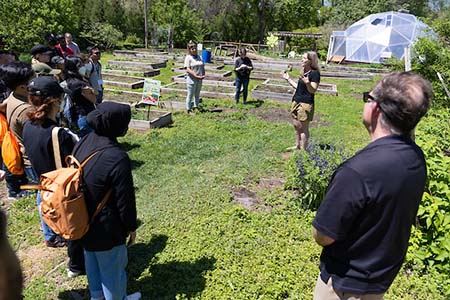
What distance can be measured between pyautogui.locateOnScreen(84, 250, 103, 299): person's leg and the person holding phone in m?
4.48

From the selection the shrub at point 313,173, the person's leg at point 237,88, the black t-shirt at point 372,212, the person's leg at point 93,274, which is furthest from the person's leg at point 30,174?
the person's leg at point 237,88

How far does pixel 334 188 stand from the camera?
1961 millimetres

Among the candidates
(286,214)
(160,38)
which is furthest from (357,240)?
(160,38)

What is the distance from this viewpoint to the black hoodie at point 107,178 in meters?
2.69

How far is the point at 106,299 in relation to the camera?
308cm

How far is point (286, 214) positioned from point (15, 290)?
4064 millimetres

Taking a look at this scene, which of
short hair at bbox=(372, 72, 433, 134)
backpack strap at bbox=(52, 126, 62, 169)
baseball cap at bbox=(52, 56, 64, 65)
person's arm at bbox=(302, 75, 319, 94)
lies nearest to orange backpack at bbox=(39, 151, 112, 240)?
backpack strap at bbox=(52, 126, 62, 169)

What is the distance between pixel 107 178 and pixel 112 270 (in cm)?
84

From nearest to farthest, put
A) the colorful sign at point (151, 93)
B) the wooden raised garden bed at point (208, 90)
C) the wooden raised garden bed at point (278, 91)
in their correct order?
1. the colorful sign at point (151, 93)
2. the wooden raised garden bed at point (278, 91)
3. the wooden raised garden bed at point (208, 90)

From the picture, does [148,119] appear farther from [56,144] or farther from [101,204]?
[101,204]

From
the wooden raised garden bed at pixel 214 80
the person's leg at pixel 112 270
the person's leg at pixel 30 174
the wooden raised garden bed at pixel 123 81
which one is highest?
the wooden raised garden bed at pixel 214 80

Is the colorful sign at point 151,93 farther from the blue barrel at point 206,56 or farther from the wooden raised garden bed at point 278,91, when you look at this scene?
the blue barrel at point 206,56

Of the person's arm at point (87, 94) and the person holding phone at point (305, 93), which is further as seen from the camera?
the person holding phone at point (305, 93)

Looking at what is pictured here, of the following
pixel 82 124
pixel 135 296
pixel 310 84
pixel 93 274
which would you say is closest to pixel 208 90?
pixel 310 84
